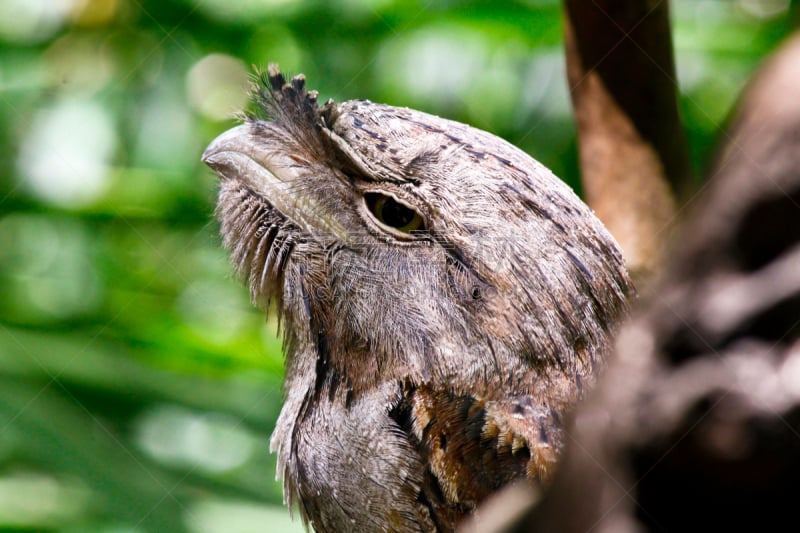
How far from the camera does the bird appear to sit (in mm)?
2482

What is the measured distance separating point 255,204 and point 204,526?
4.42 m

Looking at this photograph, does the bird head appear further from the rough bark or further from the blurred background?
the blurred background

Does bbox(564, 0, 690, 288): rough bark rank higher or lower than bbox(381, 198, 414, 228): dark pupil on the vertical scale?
higher

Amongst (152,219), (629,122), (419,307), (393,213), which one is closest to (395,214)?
(393,213)

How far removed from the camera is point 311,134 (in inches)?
118

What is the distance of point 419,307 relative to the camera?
2637mm

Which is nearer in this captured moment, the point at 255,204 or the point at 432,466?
the point at 432,466

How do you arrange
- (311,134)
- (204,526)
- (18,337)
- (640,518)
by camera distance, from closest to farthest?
(640,518)
(311,134)
(204,526)
(18,337)

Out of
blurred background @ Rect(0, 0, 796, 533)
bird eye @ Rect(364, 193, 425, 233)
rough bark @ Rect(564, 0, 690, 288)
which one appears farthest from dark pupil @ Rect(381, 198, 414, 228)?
blurred background @ Rect(0, 0, 796, 533)

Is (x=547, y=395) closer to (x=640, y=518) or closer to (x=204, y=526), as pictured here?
(x=640, y=518)

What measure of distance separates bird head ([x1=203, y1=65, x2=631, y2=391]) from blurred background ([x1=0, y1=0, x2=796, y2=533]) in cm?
374

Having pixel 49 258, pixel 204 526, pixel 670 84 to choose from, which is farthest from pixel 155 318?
pixel 670 84

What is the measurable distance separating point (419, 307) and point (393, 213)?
1.14 ft

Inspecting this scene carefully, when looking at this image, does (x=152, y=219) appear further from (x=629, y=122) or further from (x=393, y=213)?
(x=393, y=213)
